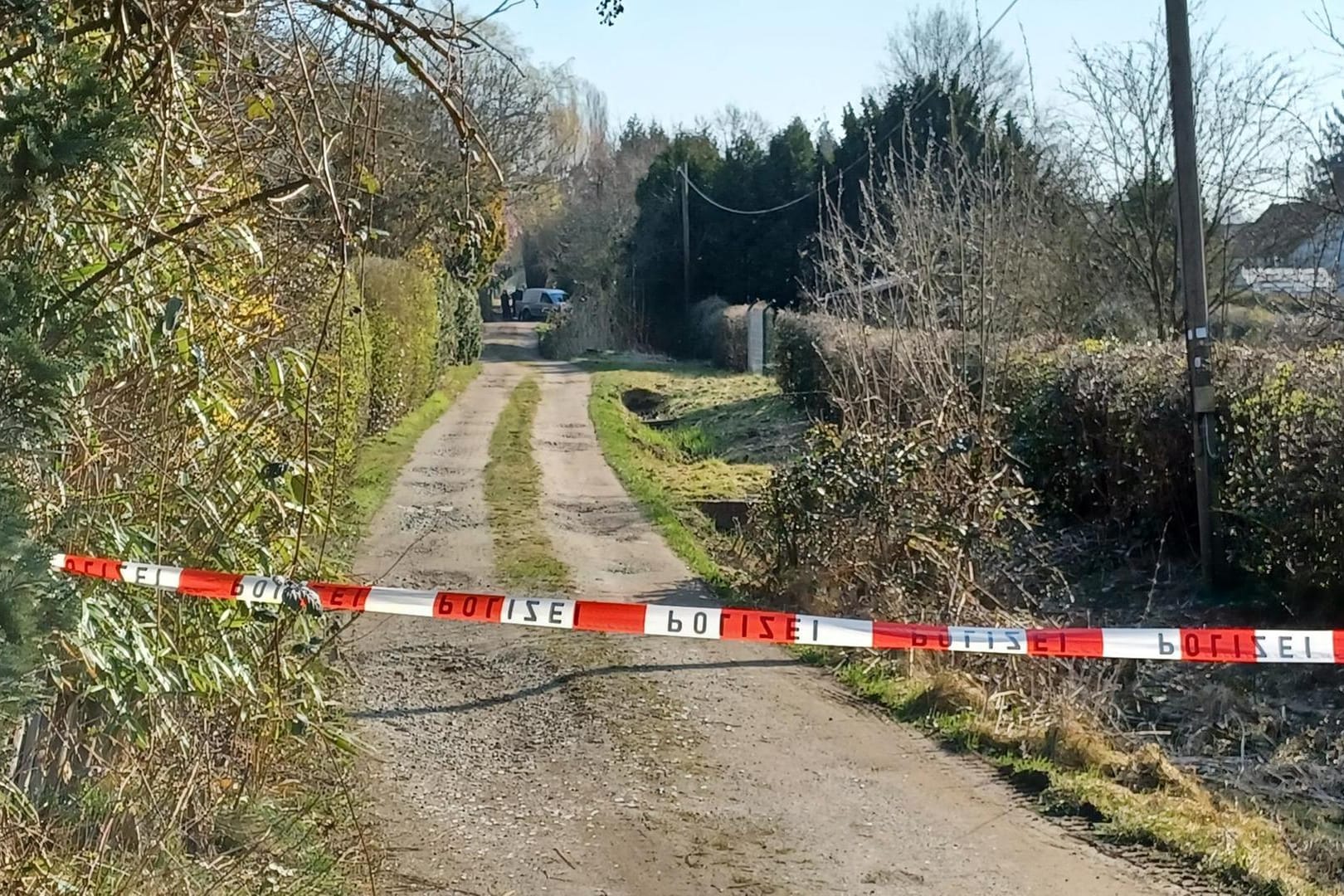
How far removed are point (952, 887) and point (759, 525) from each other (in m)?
6.64

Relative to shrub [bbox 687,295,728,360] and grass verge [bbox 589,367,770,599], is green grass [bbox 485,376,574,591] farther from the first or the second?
shrub [bbox 687,295,728,360]

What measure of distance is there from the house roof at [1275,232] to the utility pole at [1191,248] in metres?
5.79


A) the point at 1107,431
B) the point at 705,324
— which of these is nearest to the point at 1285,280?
the point at 1107,431

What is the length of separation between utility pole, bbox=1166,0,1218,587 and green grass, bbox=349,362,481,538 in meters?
6.82

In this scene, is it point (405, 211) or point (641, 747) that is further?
point (405, 211)

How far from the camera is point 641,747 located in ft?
23.9

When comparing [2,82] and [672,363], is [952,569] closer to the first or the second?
[2,82]

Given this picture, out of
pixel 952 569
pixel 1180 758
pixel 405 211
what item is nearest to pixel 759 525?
pixel 952 569

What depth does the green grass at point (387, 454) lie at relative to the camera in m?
15.6

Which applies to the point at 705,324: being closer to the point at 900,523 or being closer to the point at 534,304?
the point at 534,304

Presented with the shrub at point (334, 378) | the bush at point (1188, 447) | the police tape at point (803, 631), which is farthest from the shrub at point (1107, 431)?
the police tape at point (803, 631)

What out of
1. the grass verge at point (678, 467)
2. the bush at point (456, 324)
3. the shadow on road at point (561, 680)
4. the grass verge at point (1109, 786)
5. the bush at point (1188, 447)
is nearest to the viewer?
the grass verge at point (1109, 786)

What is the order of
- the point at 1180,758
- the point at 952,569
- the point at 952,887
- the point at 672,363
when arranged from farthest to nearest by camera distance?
the point at 672,363 < the point at 952,569 < the point at 1180,758 < the point at 952,887

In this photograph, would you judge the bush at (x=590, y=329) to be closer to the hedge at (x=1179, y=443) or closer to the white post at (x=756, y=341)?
the white post at (x=756, y=341)
